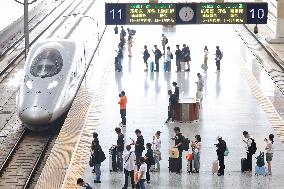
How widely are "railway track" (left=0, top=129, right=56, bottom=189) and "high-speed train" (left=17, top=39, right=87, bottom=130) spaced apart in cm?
64

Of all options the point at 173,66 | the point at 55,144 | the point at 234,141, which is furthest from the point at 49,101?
the point at 173,66

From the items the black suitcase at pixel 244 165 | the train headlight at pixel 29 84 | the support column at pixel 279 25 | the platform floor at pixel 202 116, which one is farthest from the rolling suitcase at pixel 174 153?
the support column at pixel 279 25

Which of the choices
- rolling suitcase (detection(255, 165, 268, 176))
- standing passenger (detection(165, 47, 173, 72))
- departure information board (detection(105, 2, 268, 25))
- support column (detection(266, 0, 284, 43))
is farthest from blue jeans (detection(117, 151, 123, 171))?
support column (detection(266, 0, 284, 43))

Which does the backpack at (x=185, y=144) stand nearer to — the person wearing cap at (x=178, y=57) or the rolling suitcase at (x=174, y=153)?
the rolling suitcase at (x=174, y=153)

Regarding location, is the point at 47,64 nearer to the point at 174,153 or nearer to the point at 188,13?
the point at 188,13

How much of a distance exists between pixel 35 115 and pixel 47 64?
3.25 meters

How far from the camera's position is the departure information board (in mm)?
32656

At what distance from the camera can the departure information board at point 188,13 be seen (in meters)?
32.7

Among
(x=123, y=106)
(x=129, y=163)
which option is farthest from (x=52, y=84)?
(x=129, y=163)

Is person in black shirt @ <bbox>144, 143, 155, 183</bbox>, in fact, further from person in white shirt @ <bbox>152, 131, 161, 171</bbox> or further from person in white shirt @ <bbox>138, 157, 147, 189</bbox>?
person in white shirt @ <bbox>138, 157, 147, 189</bbox>

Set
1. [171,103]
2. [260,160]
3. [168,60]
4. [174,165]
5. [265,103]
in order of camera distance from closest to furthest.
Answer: [260,160] → [174,165] → [171,103] → [265,103] → [168,60]

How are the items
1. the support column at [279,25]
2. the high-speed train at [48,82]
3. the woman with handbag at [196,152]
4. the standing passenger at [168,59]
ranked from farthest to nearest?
the support column at [279,25] < the standing passenger at [168,59] < the high-speed train at [48,82] < the woman with handbag at [196,152]

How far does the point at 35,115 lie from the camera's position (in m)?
27.8

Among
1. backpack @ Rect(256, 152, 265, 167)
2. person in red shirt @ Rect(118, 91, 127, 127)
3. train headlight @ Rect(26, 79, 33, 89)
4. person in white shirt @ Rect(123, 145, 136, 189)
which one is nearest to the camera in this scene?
person in white shirt @ Rect(123, 145, 136, 189)
